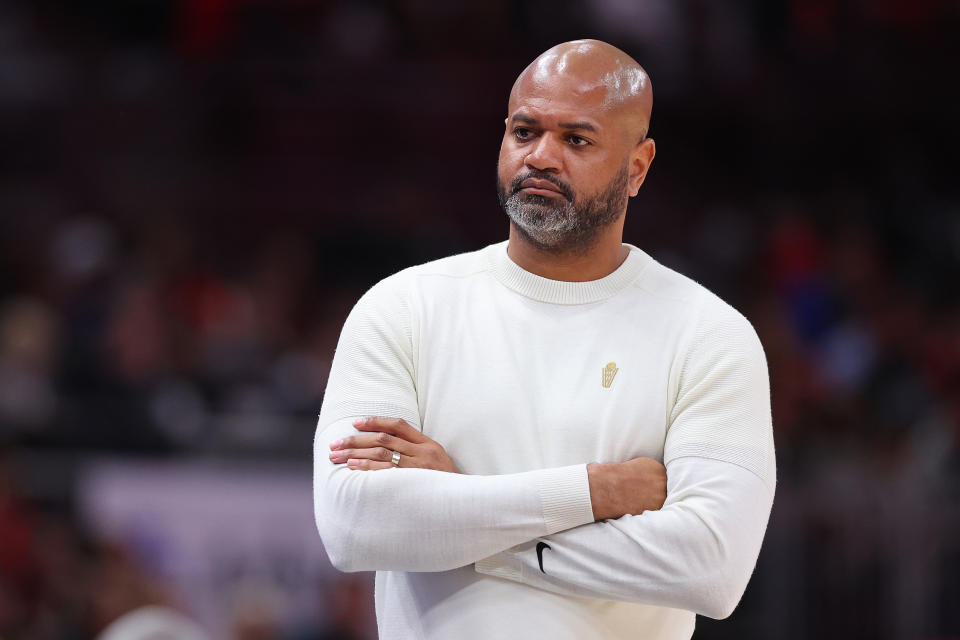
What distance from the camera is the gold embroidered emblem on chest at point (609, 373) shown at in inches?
110

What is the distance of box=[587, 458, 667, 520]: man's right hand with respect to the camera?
265 cm

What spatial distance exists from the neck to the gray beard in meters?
0.02

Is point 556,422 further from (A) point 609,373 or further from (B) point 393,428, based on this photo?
(B) point 393,428

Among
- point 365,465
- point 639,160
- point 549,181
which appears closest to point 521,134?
point 549,181

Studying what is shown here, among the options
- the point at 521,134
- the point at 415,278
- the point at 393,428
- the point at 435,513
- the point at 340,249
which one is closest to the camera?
the point at 435,513

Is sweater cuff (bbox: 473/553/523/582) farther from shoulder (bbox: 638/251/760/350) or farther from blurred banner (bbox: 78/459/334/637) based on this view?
blurred banner (bbox: 78/459/334/637)

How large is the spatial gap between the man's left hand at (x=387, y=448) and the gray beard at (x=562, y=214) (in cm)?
52

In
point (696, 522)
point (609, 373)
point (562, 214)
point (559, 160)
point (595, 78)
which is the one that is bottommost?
point (696, 522)

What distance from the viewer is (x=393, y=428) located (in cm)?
276

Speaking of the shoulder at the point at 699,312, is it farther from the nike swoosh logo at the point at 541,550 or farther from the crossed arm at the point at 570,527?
the nike swoosh logo at the point at 541,550

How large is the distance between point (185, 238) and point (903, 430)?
5579 millimetres

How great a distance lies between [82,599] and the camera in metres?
6.40

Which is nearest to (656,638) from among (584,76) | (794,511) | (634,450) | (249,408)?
(634,450)

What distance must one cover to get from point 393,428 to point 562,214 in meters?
0.60
